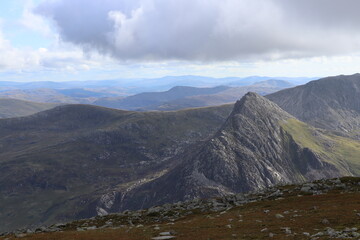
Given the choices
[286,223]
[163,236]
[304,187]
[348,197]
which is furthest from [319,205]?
[163,236]

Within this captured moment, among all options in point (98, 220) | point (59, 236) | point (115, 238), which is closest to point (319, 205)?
point (115, 238)

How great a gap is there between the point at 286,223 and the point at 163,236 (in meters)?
16.0

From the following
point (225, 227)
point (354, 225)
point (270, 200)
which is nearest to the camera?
point (354, 225)

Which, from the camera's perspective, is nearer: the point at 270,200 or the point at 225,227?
the point at 225,227

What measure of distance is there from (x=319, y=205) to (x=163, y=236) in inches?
1045

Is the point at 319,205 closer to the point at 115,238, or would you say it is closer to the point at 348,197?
the point at 348,197

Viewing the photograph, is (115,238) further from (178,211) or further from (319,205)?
(319,205)

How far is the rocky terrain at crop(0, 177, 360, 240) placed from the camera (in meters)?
33.3

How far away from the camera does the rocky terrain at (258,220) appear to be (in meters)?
33.3

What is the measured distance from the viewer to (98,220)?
208ft

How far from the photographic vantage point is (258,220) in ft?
135

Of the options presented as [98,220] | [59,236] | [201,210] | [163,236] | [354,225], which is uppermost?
[354,225]

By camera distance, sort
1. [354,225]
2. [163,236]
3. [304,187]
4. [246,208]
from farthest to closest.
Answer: [304,187] → [246,208] → [163,236] → [354,225]

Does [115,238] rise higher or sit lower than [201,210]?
higher
